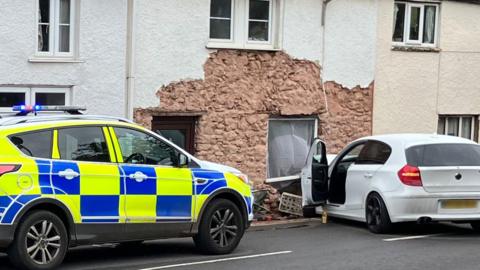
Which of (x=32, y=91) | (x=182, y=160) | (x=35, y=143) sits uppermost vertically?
(x=32, y=91)

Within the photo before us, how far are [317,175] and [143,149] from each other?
4834 millimetres

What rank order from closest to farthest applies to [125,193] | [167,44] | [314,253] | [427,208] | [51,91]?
[125,193]
[314,253]
[427,208]
[51,91]
[167,44]

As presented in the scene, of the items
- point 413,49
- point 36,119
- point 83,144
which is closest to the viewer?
point 36,119

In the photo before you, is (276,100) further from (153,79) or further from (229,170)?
(229,170)

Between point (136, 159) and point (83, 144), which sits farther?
point (136, 159)

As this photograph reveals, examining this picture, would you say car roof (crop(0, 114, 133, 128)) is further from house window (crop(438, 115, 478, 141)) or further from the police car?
house window (crop(438, 115, 478, 141))

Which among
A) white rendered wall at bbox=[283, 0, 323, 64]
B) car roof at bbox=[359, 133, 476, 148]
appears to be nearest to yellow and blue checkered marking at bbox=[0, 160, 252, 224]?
car roof at bbox=[359, 133, 476, 148]

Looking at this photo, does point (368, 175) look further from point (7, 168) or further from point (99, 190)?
point (7, 168)

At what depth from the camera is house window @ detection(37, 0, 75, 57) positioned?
13969 millimetres

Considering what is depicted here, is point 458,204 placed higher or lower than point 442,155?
lower

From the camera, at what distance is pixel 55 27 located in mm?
14102

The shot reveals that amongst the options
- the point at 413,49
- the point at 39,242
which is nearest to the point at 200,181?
the point at 39,242

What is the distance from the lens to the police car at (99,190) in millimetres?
8883

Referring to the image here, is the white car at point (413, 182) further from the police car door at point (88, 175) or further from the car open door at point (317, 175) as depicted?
the police car door at point (88, 175)
